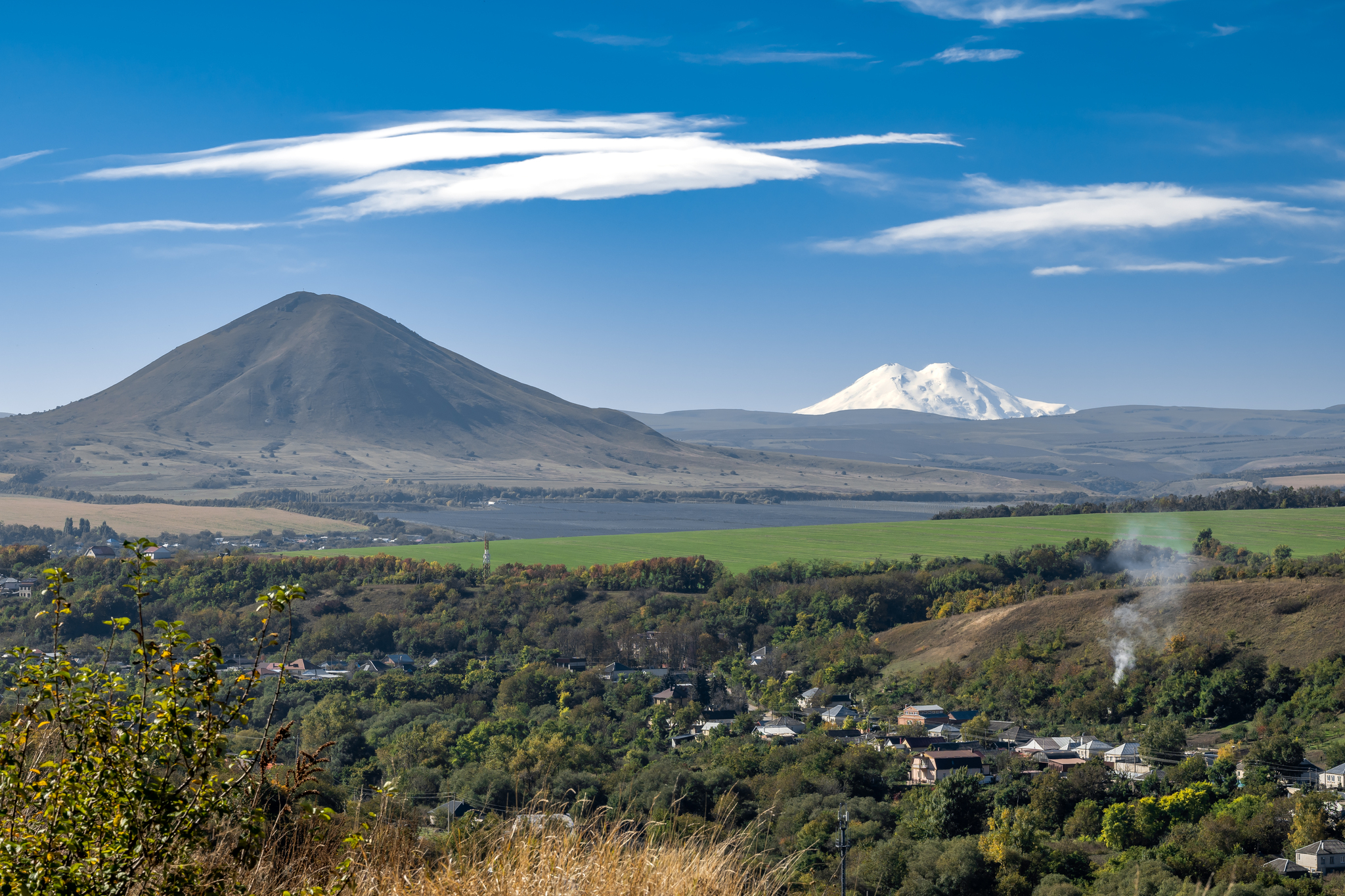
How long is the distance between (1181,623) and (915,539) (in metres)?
44.4

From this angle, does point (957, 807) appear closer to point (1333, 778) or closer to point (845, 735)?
point (1333, 778)

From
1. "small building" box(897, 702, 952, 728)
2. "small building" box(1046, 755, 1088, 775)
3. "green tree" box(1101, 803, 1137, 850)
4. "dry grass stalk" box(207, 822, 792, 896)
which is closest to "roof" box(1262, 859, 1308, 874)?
"green tree" box(1101, 803, 1137, 850)

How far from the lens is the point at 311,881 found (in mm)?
5168

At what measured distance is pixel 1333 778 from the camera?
29.0 metres

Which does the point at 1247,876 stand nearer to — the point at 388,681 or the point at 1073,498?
the point at 388,681

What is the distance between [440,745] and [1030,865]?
828 inches

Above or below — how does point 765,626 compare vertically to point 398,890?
below

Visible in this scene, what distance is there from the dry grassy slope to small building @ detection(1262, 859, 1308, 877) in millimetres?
22293

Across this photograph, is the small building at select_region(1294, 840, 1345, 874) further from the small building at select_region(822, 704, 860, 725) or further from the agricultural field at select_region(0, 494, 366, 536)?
the agricultural field at select_region(0, 494, 366, 536)

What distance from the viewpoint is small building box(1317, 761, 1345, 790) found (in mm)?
28469

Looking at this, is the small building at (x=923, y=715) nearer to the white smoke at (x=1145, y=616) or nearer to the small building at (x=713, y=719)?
the small building at (x=713, y=719)

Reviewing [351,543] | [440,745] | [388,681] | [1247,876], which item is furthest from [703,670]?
[351,543]

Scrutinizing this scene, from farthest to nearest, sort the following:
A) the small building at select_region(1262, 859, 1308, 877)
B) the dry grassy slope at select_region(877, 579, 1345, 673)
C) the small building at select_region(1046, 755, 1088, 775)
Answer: the dry grassy slope at select_region(877, 579, 1345, 673)
the small building at select_region(1046, 755, 1088, 775)
the small building at select_region(1262, 859, 1308, 877)

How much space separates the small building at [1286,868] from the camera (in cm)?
2112
